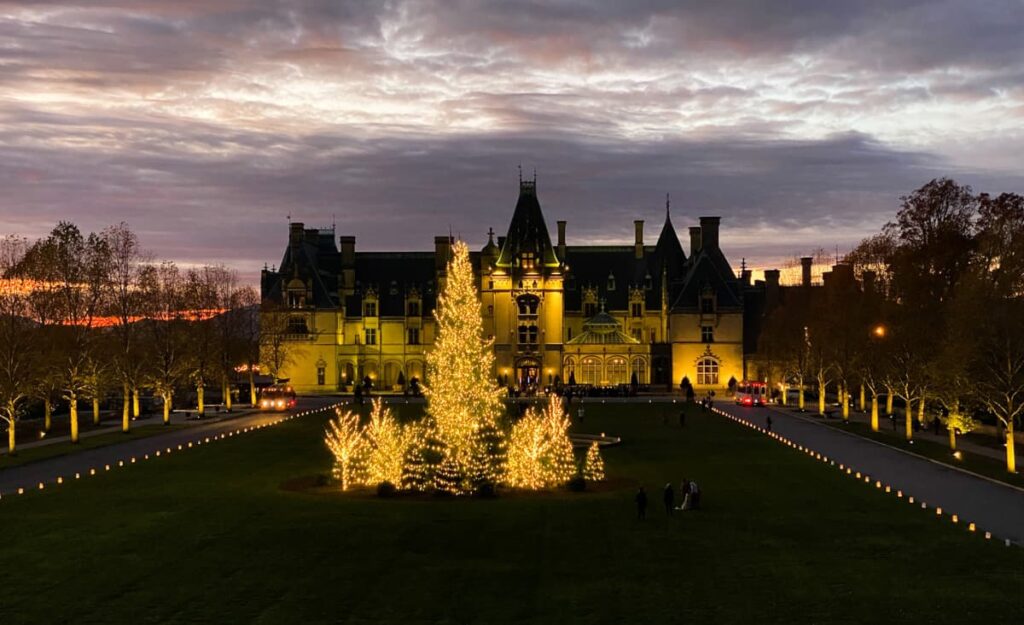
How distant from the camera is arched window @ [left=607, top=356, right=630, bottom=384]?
429 feet

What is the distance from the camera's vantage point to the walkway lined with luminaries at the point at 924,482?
39.1m

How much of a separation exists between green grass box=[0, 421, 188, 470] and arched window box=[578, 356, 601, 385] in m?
56.1

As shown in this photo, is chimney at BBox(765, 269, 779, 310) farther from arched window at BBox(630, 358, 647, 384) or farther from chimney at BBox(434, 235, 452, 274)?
chimney at BBox(434, 235, 452, 274)

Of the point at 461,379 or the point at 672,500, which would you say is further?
the point at 461,379

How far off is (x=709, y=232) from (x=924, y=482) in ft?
291

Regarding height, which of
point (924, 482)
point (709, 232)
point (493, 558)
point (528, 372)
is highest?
point (709, 232)

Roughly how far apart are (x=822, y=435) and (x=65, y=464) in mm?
42854

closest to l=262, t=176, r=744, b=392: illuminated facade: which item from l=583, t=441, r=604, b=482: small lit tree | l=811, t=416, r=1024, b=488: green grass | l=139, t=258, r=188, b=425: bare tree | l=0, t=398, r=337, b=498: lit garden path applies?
l=139, t=258, r=188, b=425: bare tree

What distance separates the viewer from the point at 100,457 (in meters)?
60.7

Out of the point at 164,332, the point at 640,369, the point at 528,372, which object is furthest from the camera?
the point at 528,372

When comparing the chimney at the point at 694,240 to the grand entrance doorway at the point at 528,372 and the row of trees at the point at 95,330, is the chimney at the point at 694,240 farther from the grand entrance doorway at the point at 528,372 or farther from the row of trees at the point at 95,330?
the row of trees at the point at 95,330

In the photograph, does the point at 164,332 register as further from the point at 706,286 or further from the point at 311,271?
the point at 706,286

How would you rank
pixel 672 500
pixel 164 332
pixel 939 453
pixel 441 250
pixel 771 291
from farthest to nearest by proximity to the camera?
pixel 441 250, pixel 771 291, pixel 164 332, pixel 939 453, pixel 672 500

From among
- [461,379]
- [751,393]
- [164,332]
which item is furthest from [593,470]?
[751,393]
